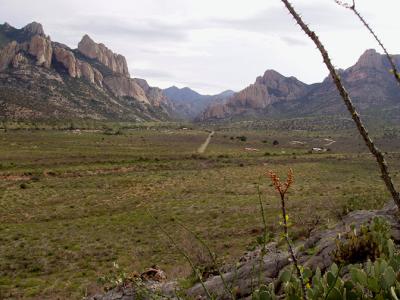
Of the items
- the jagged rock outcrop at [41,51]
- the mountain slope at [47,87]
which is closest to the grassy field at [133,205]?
the mountain slope at [47,87]

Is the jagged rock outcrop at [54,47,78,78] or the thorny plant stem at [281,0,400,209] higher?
the jagged rock outcrop at [54,47,78,78]

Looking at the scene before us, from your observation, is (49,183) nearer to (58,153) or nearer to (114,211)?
(114,211)

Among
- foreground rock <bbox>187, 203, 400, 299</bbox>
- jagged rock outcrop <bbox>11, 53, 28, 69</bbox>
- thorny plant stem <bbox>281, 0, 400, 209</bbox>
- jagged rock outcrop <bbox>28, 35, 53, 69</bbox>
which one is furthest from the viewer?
jagged rock outcrop <bbox>28, 35, 53, 69</bbox>

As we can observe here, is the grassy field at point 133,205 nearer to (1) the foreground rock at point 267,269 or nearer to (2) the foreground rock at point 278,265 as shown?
(1) the foreground rock at point 267,269

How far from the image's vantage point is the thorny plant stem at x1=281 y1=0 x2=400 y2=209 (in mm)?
2324

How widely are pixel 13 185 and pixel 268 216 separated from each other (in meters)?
24.6

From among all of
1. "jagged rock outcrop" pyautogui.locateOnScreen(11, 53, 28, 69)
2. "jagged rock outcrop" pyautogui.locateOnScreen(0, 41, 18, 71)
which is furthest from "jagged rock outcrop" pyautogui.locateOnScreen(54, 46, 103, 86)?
"jagged rock outcrop" pyautogui.locateOnScreen(11, 53, 28, 69)

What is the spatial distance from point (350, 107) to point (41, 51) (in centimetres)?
19427

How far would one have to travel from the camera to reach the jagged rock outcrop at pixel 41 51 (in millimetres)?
175125

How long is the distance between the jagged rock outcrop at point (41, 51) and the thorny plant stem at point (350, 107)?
611ft

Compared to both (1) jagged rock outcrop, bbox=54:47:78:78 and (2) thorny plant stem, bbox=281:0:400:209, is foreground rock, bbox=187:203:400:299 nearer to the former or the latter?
(2) thorny plant stem, bbox=281:0:400:209

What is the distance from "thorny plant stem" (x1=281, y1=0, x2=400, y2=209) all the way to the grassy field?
1803 millimetres

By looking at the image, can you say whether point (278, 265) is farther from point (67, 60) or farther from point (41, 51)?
point (67, 60)

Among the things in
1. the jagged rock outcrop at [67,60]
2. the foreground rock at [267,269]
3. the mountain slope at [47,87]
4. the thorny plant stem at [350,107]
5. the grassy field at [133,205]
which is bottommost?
the grassy field at [133,205]
